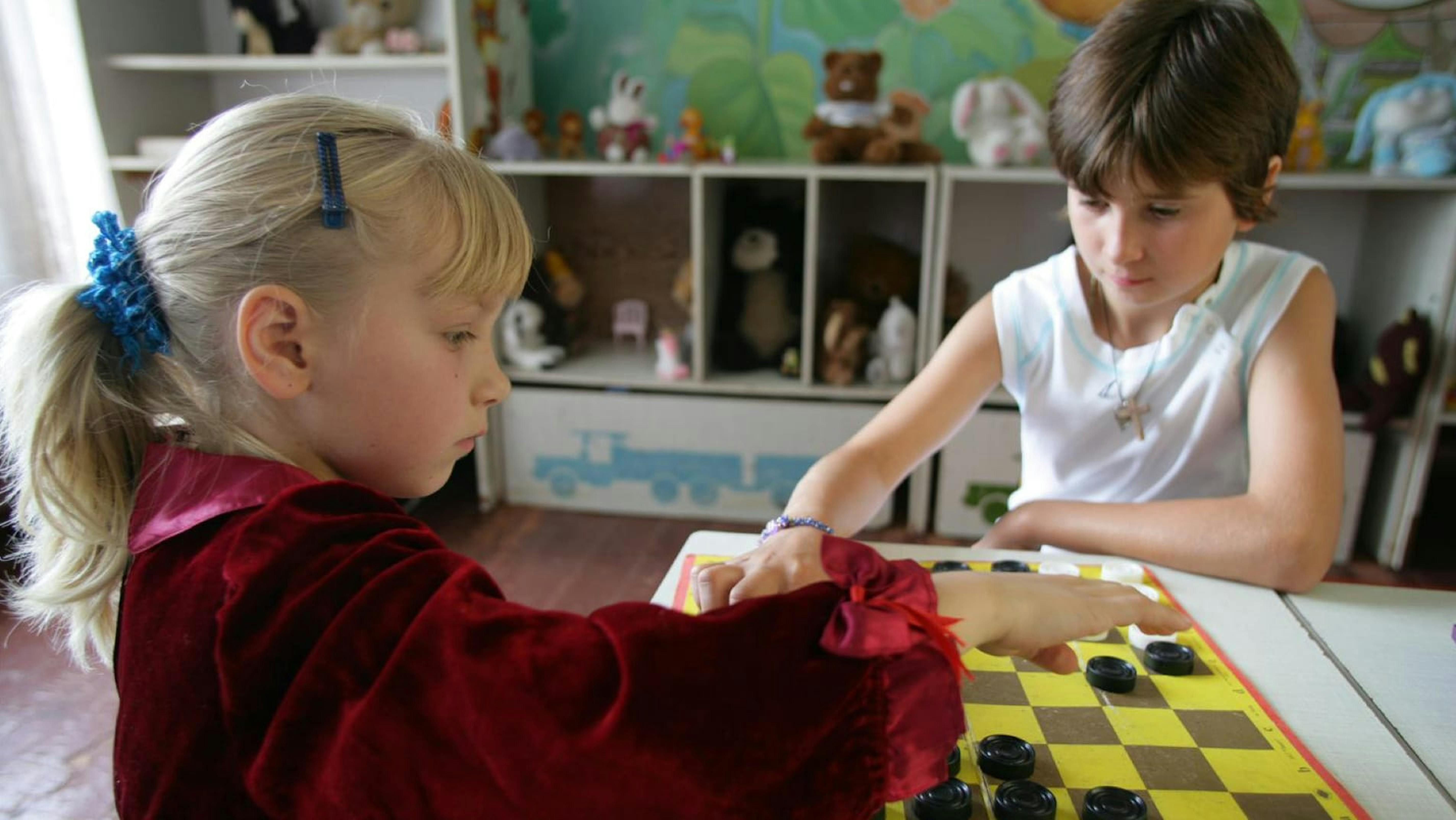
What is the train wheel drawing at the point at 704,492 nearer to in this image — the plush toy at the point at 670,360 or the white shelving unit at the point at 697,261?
the white shelving unit at the point at 697,261

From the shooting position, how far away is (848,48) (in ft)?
7.78

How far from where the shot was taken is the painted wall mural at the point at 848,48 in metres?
2.19

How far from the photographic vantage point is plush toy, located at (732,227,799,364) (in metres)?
2.41

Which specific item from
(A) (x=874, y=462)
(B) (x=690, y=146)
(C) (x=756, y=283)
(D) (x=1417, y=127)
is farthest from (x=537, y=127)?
(D) (x=1417, y=127)

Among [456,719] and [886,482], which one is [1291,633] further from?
[456,719]

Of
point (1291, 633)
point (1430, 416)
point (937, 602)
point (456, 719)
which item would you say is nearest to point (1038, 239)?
point (1430, 416)

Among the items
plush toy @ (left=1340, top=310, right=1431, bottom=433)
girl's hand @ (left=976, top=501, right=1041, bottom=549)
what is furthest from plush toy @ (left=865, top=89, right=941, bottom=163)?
girl's hand @ (left=976, top=501, right=1041, bottom=549)

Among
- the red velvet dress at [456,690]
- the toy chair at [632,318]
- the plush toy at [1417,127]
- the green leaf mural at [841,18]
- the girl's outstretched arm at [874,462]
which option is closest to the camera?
the red velvet dress at [456,690]

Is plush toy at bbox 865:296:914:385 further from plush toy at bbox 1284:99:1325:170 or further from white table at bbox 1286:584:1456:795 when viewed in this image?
white table at bbox 1286:584:1456:795

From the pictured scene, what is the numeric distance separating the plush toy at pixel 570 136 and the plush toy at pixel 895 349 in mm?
900

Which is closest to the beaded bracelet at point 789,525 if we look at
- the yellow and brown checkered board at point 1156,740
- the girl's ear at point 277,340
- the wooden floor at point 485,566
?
Result: the yellow and brown checkered board at point 1156,740

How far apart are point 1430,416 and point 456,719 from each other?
230 centimetres

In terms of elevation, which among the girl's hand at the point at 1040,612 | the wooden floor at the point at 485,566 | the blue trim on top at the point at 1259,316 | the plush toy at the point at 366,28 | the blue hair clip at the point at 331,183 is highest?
the plush toy at the point at 366,28

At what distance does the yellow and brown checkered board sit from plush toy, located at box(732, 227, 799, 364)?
1691 millimetres
